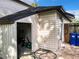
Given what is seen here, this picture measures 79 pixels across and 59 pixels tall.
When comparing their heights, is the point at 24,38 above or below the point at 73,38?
above

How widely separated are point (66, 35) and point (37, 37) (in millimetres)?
7103

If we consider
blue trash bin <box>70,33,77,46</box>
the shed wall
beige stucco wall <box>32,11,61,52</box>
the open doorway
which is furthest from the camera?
blue trash bin <box>70,33,77,46</box>

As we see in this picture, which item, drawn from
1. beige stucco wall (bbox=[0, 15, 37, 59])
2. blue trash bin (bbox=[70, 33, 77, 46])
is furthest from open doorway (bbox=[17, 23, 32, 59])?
blue trash bin (bbox=[70, 33, 77, 46])

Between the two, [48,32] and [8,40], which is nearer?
[8,40]

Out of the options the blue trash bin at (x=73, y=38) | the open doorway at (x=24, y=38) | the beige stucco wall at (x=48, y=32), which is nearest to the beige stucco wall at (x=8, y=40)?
Answer: the beige stucco wall at (x=48, y=32)

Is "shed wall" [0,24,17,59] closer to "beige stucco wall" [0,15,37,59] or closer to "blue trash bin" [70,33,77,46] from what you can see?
"beige stucco wall" [0,15,37,59]

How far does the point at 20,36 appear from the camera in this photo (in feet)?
42.5

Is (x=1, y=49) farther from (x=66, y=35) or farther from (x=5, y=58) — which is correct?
(x=66, y=35)

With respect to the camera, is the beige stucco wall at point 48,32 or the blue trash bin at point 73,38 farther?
the blue trash bin at point 73,38

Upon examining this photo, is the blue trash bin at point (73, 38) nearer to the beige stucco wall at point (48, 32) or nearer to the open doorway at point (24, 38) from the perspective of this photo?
the beige stucco wall at point (48, 32)

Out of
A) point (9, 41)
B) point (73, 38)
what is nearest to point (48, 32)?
point (9, 41)

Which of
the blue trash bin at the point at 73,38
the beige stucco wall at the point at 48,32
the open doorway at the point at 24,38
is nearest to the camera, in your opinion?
the beige stucco wall at the point at 48,32

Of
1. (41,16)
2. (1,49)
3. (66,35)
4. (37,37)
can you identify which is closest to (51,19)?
(41,16)

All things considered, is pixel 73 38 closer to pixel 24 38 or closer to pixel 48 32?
pixel 48 32
